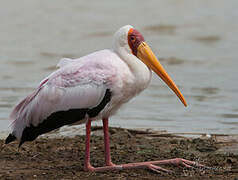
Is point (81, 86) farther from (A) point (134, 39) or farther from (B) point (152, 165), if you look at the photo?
(B) point (152, 165)

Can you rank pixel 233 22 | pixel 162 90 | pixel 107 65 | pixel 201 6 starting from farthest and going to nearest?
pixel 201 6
pixel 233 22
pixel 162 90
pixel 107 65

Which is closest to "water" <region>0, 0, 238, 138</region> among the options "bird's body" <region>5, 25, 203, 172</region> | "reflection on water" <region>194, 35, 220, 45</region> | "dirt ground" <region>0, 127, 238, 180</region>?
"reflection on water" <region>194, 35, 220, 45</region>

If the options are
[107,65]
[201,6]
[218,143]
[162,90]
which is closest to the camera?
[107,65]

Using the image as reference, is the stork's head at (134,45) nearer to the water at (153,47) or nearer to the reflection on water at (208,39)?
the water at (153,47)

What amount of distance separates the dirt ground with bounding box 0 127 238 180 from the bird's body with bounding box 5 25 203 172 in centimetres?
28

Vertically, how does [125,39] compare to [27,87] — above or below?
above

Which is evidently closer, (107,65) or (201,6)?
(107,65)

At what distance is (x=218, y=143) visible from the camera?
816 centimetres

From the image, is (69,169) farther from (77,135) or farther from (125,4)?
(125,4)

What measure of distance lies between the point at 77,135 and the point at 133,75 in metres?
2.42

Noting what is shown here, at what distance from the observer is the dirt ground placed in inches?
256

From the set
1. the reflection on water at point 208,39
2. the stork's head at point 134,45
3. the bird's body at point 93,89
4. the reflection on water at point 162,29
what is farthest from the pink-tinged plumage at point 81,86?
the reflection on water at point 162,29

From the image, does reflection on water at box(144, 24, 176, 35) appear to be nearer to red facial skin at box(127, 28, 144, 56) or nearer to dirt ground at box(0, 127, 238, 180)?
dirt ground at box(0, 127, 238, 180)

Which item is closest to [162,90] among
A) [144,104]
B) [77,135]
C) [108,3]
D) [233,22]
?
[144,104]
